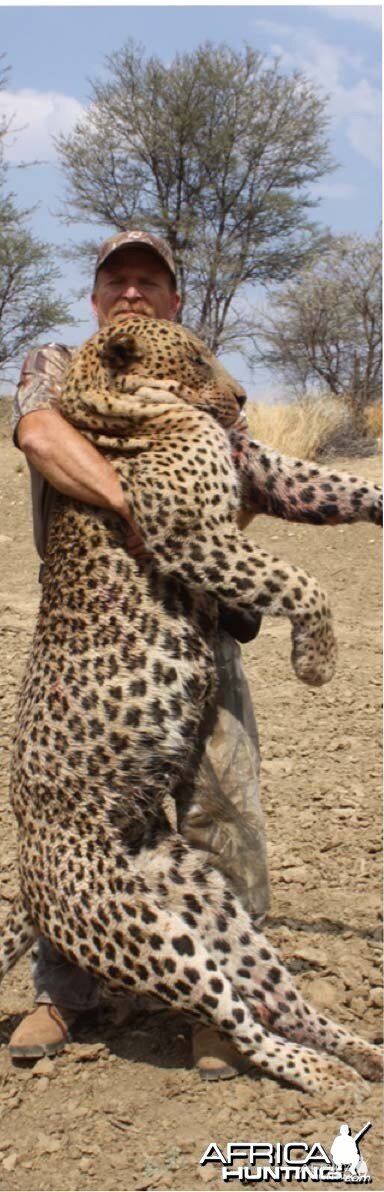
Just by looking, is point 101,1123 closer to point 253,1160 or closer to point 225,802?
point 253,1160

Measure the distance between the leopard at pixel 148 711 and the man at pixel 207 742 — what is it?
101 mm

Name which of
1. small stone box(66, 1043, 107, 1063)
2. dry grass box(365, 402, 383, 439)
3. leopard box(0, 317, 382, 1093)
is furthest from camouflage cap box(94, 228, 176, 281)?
dry grass box(365, 402, 383, 439)

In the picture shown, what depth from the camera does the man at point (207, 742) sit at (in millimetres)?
3438

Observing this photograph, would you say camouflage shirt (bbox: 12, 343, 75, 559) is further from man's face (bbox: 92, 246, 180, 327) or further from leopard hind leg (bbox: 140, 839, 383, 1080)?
leopard hind leg (bbox: 140, 839, 383, 1080)

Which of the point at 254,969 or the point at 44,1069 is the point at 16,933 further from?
the point at 254,969

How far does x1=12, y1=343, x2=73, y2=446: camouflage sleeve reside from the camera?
366 cm

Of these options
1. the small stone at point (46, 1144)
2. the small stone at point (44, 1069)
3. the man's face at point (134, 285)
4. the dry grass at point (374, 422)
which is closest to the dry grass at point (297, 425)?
the dry grass at point (374, 422)

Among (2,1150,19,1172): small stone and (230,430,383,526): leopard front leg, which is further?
(230,430,383,526): leopard front leg

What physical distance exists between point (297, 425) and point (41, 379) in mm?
12827

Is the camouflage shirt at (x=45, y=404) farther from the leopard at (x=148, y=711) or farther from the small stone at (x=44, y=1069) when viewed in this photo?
the small stone at (x=44, y=1069)

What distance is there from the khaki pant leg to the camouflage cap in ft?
3.68

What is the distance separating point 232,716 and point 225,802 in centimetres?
24

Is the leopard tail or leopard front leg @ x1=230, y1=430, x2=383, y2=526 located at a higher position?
leopard front leg @ x1=230, y1=430, x2=383, y2=526

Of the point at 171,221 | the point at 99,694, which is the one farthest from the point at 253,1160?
the point at 171,221
